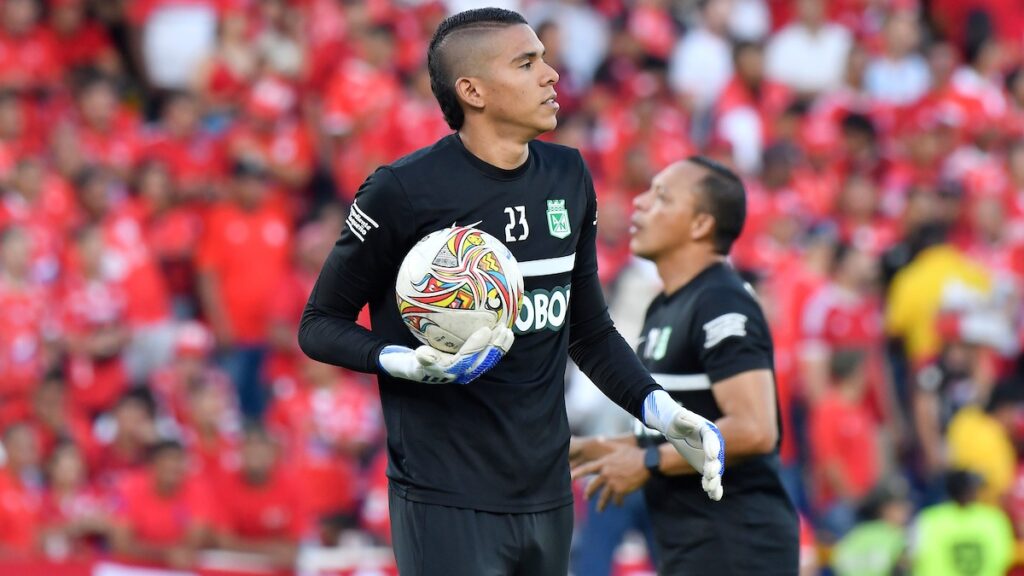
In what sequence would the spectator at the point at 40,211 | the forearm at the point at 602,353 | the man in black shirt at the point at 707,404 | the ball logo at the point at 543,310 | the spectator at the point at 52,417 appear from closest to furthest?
the ball logo at the point at 543,310
the forearm at the point at 602,353
the man in black shirt at the point at 707,404
the spectator at the point at 52,417
the spectator at the point at 40,211

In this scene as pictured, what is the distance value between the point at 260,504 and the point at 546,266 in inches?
219

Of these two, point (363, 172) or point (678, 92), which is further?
point (678, 92)

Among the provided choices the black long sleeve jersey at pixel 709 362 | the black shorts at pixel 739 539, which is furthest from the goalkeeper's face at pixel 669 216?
the black shorts at pixel 739 539

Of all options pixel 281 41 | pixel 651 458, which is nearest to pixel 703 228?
pixel 651 458

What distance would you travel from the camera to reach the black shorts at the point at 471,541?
414 cm

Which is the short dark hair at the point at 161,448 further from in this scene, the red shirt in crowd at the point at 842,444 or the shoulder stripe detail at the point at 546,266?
the shoulder stripe detail at the point at 546,266

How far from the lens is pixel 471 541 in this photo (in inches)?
163

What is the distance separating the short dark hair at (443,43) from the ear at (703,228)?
1.42m

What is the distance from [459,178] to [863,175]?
8.45 metres

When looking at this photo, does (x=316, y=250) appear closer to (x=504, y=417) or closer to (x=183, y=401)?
(x=183, y=401)

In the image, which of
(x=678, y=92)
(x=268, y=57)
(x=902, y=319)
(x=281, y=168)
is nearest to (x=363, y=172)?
(x=281, y=168)

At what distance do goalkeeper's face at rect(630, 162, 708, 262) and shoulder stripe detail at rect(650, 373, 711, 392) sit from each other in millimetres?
510

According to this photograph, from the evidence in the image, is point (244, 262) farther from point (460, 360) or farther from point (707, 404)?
point (460, 360)

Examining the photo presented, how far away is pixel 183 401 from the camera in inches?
383
